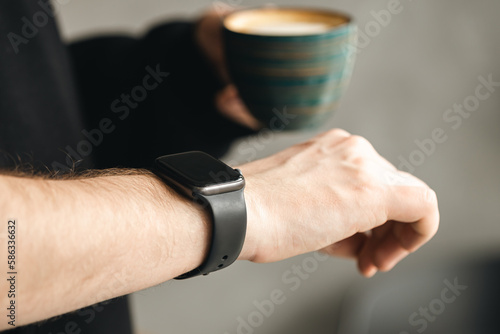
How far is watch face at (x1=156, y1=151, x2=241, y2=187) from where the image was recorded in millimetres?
422

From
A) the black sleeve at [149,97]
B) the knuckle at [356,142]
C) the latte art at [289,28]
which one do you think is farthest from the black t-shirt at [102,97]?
the knuckle at [356,142]

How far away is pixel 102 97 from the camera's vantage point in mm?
920

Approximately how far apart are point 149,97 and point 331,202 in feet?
1.62

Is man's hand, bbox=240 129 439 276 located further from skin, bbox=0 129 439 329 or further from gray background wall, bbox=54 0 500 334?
gray background wall, bbox=54 0 500 334

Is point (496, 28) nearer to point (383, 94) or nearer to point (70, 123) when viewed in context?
point (383, 94)

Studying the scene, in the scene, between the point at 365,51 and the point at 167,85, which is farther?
the point at 365,51

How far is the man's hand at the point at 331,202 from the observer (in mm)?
465

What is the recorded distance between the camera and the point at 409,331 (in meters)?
1.19

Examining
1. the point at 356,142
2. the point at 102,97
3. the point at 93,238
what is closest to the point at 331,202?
the point at 356,142

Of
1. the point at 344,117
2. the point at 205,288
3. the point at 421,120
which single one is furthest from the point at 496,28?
the point at 205,288

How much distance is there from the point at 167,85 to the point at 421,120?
2.42ft

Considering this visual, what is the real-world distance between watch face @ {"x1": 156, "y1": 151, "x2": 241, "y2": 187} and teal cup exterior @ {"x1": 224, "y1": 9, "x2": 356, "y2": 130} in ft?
0.51

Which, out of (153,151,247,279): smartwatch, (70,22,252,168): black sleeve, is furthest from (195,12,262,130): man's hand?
(153,151,247,279): smartwatch

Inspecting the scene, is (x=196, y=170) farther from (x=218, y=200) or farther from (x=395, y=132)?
(x=395, y=132)
